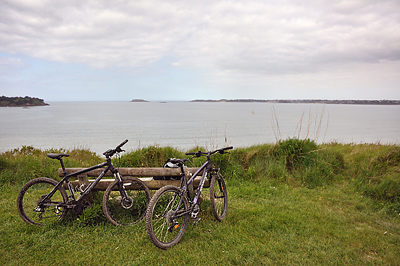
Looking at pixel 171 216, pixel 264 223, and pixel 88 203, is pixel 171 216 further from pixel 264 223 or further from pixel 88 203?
pixel 264 223

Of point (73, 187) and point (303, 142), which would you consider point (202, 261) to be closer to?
point (73, 187)

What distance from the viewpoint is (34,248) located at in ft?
13.6

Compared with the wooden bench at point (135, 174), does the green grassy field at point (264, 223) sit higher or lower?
lower

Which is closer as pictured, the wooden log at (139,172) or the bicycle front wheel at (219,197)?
the wooden log at (139,172)

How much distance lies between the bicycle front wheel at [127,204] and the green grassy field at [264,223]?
0.24 metres

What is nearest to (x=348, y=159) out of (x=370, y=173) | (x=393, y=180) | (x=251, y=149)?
(x=370, y=173)

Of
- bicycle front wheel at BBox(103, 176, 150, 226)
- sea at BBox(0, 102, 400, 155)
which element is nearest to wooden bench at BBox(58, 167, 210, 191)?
bicycle front wheel at BBox(103, 176, 150, 226)

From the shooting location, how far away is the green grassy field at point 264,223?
4.04 metres

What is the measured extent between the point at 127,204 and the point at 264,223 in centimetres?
262

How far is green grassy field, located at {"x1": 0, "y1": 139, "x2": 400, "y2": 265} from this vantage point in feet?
13.3

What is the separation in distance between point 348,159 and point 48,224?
29.7ft

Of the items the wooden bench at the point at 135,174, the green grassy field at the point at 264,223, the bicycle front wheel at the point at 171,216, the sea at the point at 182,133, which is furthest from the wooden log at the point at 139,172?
the sea at the point at 182,133

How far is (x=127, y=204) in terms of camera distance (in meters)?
4.97

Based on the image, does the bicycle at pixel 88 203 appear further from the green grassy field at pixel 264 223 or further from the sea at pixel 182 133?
the sea at pixel 182 133
